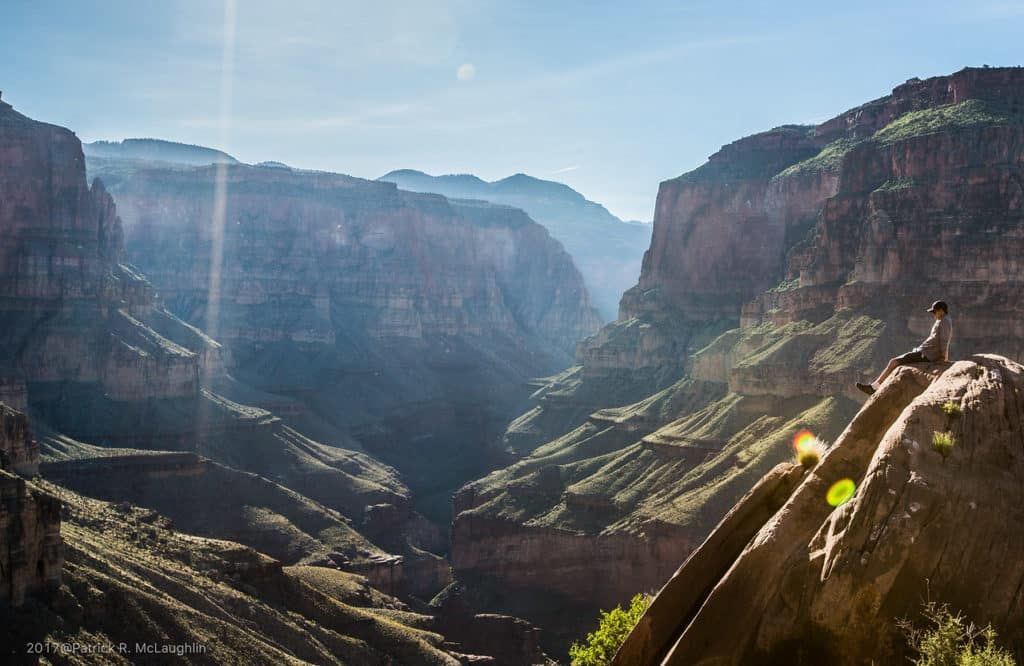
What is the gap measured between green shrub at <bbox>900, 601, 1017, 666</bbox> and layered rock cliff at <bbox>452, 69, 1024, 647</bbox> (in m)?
70.4

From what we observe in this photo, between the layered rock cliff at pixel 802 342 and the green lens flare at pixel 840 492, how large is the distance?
68.5 meters

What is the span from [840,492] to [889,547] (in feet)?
7.01

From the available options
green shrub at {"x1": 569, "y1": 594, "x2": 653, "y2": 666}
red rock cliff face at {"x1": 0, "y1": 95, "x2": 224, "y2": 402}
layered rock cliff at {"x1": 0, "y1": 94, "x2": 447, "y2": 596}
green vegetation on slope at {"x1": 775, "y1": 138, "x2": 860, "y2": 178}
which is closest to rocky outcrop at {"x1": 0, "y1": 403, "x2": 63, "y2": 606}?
green shrub at {"x1": 569, "y1": 594, "x2": 653, "y2": 666}

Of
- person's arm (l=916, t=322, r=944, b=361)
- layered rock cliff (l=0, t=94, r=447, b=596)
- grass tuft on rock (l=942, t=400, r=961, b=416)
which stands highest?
person's arm (l=916, t=322, r=944, b=361)

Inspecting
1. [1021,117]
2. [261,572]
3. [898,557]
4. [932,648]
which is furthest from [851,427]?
[1021,117]

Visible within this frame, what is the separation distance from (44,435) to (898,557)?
3906 inches

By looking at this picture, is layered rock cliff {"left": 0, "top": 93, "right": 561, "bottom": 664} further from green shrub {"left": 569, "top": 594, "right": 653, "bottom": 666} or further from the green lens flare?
the green lens flare

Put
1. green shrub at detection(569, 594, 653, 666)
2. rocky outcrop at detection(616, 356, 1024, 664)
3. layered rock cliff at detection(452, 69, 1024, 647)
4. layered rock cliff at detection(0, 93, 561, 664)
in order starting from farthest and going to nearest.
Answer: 1. layered rock cliff at detection(452, 69, 1024, 647)
2. layered rock cliff at detection(0, 93, 561, 664)
3. green shrub at detection(569, 594, 653, 666)
4. rocky outcrop at detection(616, 356, 1024, 664)

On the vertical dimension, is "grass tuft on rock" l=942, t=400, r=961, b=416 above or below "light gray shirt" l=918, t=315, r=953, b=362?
below

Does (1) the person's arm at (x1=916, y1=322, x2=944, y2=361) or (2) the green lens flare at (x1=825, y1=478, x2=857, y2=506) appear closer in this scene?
(2) the green lens flare at (x1=825, y1=478, x2=857, y2=506)

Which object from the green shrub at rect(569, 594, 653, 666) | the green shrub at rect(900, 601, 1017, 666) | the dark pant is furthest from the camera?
the green shrub at rect(569, 594, 653, 666)

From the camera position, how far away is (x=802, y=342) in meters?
113

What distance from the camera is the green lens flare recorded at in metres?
21.8

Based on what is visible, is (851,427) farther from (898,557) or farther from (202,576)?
(202,576)
